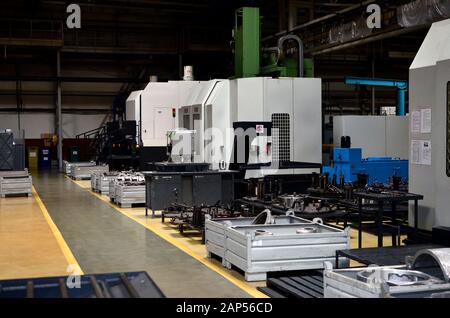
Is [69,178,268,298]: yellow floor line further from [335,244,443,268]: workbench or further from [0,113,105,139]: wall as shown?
[0,113,105,139]: wall

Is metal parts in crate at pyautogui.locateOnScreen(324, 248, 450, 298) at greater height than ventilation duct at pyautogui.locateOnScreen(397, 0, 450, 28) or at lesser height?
lesser

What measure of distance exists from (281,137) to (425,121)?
162 inches

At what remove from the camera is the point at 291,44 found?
472 inches

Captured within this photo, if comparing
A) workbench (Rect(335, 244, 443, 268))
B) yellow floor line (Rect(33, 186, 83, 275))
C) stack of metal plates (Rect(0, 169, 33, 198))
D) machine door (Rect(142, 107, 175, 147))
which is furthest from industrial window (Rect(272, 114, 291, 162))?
stack of metal plates (Rect(0, 169, 33, 198))

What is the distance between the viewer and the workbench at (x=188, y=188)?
32.4 feet

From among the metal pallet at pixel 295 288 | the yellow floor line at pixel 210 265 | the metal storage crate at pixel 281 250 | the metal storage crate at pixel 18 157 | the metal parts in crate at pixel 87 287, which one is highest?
the metal storage crate at pixel 18 157

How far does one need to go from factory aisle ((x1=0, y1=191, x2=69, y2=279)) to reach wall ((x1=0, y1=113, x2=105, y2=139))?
13.6 meters

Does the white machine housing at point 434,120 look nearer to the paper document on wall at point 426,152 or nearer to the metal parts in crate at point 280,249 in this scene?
the paper document on wall at point 426,152

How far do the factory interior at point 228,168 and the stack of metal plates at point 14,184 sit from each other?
0.03 meters

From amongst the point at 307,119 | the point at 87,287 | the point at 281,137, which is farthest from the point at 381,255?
the point at 307,119

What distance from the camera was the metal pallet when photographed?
463 centimetres

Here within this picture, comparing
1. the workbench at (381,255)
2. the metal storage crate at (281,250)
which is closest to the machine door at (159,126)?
the metal storage crate at (281,250)

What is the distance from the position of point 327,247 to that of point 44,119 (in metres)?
21.0
